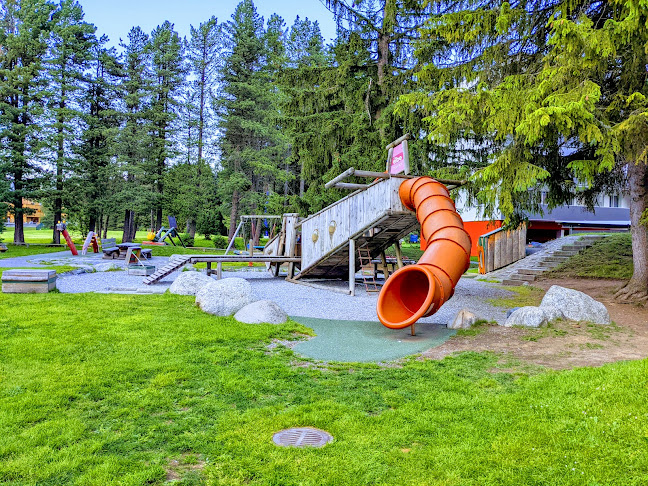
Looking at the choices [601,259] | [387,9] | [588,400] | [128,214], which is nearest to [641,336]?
[588,400]

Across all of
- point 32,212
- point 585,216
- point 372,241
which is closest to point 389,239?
point 372,241

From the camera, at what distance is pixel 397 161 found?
1225 cm

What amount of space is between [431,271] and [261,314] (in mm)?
3175

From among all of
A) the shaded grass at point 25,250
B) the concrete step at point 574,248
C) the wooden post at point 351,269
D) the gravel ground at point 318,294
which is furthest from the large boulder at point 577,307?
the shaded grass at point 25,250

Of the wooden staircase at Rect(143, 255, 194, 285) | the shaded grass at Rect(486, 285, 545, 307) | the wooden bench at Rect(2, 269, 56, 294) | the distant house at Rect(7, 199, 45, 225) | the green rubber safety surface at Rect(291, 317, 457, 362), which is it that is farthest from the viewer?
the distant house at Rect(7, 199, 45, 225)

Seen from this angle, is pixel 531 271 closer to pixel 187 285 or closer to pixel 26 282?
pixel 187 285

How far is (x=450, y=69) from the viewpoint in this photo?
11.9 metres

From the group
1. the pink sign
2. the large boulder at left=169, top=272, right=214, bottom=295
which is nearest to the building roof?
the pink sign

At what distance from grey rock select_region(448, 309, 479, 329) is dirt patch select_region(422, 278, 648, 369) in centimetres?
27

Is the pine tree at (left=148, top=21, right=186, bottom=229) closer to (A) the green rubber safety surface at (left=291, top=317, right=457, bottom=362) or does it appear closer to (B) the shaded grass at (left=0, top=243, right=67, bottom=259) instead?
(B) the shaded grass at (left=0, top=243, right=67, bottom=259)

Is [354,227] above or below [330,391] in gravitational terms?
above

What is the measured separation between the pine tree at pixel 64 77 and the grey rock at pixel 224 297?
23455mm

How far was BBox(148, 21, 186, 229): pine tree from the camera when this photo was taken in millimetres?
34500

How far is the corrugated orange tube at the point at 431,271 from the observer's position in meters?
7.85
